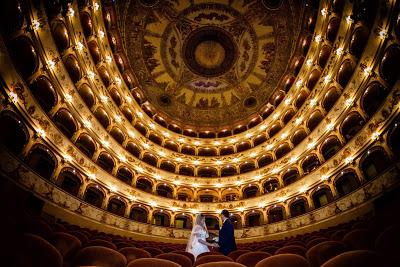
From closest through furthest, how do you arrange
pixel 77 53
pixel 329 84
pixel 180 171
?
pixel 77 53 < pixel 329 84 < pixel 180 171

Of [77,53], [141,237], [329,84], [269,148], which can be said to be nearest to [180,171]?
[141,237]

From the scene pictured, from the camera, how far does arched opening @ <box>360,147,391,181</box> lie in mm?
8870

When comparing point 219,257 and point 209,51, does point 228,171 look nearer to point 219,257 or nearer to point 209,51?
point 209,51

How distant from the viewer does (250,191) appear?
17812 mm

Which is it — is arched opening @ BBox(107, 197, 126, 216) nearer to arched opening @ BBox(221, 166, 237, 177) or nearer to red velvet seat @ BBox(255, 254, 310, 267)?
arched opening @ BBox(221, 166, 237, 177)

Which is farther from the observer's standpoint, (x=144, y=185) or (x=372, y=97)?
(x=144, y=185)

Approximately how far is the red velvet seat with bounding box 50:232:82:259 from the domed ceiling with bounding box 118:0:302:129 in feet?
60.1

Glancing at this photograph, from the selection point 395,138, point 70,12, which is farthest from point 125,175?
point 395,138

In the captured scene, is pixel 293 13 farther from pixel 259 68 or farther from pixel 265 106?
pixel 265 106

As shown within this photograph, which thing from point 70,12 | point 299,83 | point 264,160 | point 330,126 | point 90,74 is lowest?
point 330,126

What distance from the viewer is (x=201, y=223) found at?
523 cm

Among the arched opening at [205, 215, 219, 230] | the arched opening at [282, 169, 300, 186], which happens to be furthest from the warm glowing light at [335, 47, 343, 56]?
the arched opening at [205, 215, 219, 230]

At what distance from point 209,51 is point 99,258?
21.8 meters

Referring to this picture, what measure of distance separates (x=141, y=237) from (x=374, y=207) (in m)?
13.2
